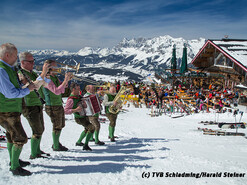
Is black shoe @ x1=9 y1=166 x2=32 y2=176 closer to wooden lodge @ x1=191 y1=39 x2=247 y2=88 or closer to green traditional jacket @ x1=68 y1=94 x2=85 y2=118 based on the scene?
green traditional jacket @ x1=68 y1=94 x2=85 y2=118

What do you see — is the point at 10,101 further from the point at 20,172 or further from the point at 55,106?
the point at 55,106

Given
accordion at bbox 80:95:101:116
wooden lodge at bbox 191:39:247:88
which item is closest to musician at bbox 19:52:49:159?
accordion at bbox 80:95:101:116

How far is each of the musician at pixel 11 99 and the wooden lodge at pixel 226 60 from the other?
56.2ft

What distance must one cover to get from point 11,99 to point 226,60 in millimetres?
22072

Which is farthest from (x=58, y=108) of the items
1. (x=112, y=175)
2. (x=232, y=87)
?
(x=232, y=87)

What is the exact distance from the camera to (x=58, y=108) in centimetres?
429

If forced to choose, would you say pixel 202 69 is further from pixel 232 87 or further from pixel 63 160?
pixel 63 160

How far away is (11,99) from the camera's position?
274 cm

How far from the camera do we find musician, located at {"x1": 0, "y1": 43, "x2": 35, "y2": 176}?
2.58m

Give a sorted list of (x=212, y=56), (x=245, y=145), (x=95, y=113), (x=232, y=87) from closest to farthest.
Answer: (x=95, y=113), (x=245, y=145), (x=232, y=87), (x=212, y=56)

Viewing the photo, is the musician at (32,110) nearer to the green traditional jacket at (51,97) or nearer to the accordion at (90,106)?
the green traditional jacket at (51,97)

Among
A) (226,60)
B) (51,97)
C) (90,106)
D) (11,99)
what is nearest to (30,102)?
(51,97)

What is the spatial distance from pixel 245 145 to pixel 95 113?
4745 mm

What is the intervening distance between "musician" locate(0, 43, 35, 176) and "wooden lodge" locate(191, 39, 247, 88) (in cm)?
1713
